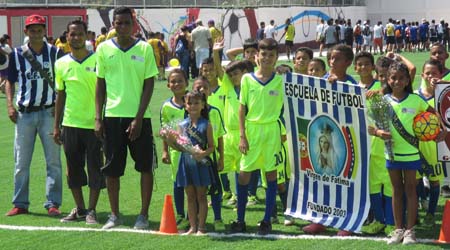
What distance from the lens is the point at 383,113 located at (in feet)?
25.6

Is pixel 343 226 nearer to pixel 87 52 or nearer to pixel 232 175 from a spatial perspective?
pixel 87 52

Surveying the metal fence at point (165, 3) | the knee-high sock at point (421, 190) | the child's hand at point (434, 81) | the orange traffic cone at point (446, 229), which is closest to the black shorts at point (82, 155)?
the knee-high sock at point (421, 190)

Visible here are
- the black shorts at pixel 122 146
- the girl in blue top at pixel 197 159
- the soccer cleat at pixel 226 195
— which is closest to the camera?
the girl in blue top at pixel 197 159

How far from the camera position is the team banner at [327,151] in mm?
8156

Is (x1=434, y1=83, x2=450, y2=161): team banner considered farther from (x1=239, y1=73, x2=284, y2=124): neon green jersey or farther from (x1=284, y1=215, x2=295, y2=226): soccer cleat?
(x1=284, y1=215, x2=295, y2=226): soccer cleat

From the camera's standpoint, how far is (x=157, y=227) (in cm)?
887

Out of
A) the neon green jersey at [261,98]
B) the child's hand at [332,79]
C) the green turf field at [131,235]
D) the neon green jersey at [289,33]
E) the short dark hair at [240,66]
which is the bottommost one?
the green turf field at [131,235]

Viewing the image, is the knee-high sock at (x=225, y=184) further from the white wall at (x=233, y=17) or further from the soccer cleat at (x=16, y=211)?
the white wall at (x=233, y=17)

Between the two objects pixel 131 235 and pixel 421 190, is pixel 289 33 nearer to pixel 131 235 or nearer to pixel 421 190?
pixel 421 190

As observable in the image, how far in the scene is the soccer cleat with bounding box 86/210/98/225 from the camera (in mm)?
9039

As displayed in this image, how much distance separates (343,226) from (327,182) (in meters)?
0.46

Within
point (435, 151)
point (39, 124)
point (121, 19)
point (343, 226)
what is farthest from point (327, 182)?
point (39, 124)

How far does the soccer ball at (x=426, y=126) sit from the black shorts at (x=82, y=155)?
3.23 metres

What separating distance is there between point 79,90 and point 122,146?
0.87 meters
